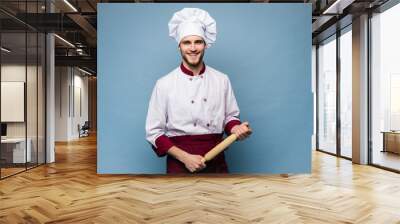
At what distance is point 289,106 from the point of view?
19.2 ft

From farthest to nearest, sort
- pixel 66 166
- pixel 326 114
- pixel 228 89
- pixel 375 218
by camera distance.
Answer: pixel 326 114, pixel 66 166, pixel 228 89, pixel 375 218

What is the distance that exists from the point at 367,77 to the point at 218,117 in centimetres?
475

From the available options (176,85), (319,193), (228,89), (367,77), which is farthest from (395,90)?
(176,85)

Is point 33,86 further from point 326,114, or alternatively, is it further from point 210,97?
point 326,114

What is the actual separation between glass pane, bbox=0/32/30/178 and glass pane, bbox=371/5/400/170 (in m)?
6.53

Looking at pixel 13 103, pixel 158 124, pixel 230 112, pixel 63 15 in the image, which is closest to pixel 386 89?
pixel 230 112

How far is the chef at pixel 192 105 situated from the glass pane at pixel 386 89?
417 centimetres

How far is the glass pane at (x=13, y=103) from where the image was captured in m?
6.54

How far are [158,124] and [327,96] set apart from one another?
24.0 ft

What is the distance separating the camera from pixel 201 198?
4801 mm

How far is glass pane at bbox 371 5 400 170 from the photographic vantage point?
294 inches

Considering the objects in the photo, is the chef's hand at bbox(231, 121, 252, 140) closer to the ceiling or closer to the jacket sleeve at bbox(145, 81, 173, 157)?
the jacket sleeve at bbox(145, 81, 173, 157)

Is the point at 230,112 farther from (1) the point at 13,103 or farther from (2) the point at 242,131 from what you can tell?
(1) the point at 13,103

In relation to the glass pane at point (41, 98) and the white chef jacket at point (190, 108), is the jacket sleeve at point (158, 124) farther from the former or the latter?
the glass pane at point (41, 98)
